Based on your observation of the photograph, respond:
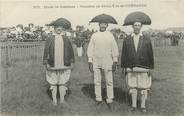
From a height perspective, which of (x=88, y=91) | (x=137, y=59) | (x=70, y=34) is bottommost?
(x=88, y=91)

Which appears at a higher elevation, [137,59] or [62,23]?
[62,23]

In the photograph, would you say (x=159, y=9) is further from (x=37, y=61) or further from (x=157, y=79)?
(x=37, y=61)

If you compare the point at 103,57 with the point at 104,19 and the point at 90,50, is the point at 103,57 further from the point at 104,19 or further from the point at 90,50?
the point at 104,19

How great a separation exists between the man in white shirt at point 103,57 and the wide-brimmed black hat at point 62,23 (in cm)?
14

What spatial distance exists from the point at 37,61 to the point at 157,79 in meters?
0.58

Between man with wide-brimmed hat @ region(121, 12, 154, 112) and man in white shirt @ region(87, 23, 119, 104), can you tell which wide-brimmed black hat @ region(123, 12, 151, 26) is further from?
man in white shirt @ region(87, 23, 119, 104)

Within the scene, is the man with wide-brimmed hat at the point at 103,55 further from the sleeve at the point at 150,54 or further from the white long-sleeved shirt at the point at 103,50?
the sleeve at the point at 150,54

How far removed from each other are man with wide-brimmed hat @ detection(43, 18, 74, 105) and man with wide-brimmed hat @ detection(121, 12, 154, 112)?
0.87 ft

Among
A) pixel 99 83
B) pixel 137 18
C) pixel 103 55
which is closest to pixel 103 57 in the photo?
pixel 103 55

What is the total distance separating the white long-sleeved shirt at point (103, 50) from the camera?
→ 64.7 inches

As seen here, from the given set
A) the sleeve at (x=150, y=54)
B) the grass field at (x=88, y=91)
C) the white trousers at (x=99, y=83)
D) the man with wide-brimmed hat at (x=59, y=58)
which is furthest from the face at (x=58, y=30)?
the sleeve at (x=150, y=54)

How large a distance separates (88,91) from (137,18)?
0.42 meters

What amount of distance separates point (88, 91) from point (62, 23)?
349 mm

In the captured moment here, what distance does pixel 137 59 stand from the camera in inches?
64.6
